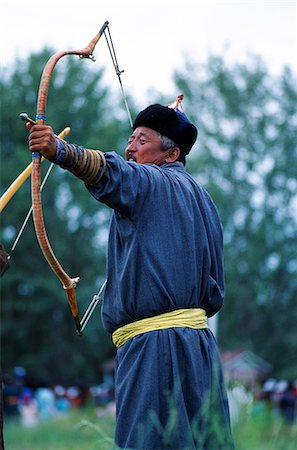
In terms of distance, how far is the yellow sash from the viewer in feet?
14.3

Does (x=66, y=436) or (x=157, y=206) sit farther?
(x=66, y=436)

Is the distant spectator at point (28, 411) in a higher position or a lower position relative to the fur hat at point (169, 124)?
lower

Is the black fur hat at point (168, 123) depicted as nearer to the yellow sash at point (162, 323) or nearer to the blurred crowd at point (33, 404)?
the yellow sash at point (162, 323)

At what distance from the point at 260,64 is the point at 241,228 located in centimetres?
550

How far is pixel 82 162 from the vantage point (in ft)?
13.5

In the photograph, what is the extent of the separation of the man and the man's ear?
0.51ft

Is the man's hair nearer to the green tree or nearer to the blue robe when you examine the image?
the blue robe

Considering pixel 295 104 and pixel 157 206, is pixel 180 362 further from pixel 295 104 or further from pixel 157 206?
pixel 295 104

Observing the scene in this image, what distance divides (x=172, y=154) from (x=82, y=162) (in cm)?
72

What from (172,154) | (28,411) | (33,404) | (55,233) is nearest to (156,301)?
(172,154)

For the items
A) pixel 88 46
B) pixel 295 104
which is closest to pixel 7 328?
pixel 295 104

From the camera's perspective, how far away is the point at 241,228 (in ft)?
118

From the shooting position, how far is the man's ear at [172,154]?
4723 millimetres

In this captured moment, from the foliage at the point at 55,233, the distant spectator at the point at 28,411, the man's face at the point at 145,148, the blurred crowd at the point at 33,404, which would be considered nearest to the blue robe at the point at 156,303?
the man's face at the point at 145,148
